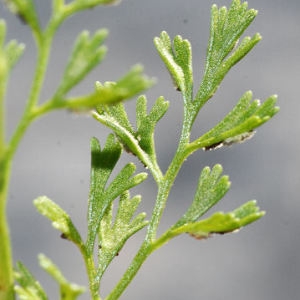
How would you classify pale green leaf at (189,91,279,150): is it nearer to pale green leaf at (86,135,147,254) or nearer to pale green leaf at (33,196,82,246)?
pale green leaf at (86,135,147,254)

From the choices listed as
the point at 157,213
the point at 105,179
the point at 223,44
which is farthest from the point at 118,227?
the point at 223,44

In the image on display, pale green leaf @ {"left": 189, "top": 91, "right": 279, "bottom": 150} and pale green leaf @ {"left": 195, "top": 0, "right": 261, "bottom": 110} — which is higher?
pale green leaf @ {"left": 195, "top": 0, "right": 261, "bottom": 110}

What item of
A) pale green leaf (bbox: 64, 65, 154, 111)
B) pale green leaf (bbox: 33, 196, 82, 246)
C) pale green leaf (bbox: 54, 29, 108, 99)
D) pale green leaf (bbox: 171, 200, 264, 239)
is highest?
pale green leaf (bbox: 54, 29, 108, 99)

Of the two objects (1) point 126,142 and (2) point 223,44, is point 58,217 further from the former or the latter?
(2) point 223,44

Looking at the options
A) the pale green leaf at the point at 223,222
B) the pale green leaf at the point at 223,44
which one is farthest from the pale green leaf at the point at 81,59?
the pale green leaf at the point at 223,44

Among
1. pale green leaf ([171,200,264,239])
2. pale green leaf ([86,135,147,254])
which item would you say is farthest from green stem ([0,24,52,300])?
pale green leaf ([86,135,147,254])

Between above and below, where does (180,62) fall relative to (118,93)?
above

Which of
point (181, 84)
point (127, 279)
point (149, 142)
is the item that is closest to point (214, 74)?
point (181, 84)

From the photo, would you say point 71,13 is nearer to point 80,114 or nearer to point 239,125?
point 80,114
